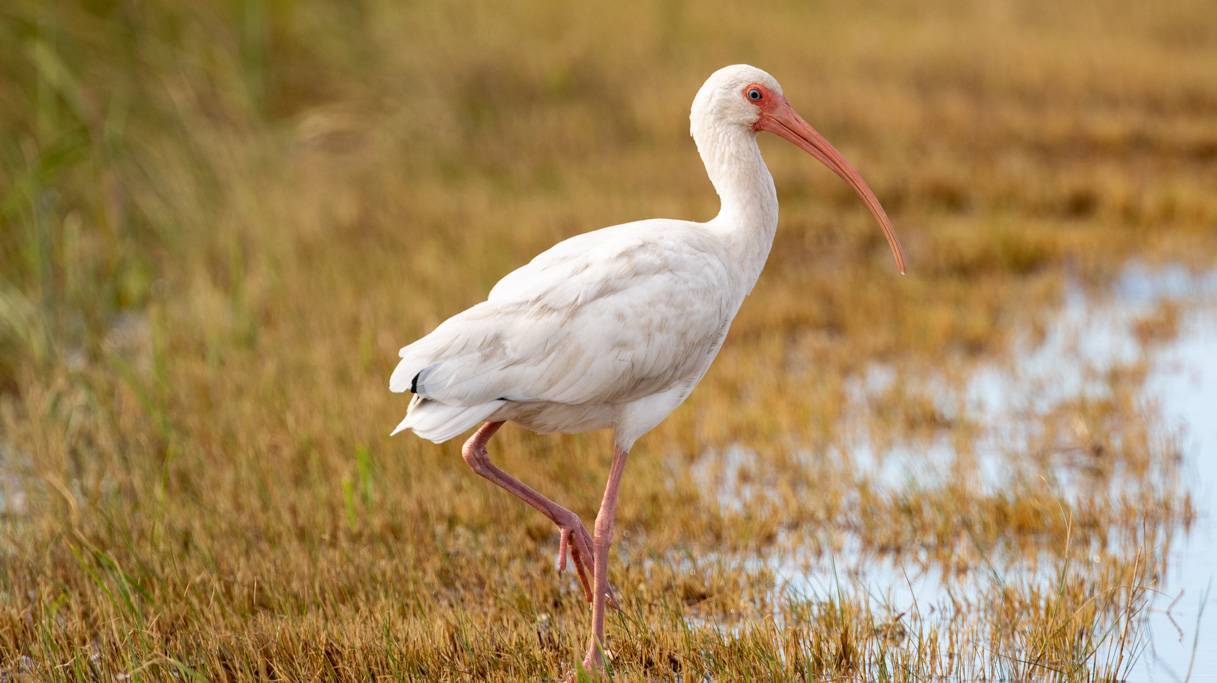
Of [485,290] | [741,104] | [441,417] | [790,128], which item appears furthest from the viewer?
[485,290]

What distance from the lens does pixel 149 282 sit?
27.2 feet

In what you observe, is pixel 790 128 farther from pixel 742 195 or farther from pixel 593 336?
pixel 593 336

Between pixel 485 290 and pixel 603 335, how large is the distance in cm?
391

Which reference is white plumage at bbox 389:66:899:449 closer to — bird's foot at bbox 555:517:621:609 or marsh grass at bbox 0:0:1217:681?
bird's foot at bbox 555:517:621:609

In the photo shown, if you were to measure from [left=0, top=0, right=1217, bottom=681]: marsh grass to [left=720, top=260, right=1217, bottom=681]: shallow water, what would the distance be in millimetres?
87

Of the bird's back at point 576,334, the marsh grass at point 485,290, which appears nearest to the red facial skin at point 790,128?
the bird's back at point 576,334

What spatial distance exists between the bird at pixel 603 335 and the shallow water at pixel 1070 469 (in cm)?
76

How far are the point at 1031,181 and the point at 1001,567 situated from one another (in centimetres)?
557

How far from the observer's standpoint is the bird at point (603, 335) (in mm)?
4383

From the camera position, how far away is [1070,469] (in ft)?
20.1

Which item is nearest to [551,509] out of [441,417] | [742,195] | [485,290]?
[441,417]

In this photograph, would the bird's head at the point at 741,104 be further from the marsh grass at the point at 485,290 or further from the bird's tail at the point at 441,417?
the marsh grass at the point at 485,290

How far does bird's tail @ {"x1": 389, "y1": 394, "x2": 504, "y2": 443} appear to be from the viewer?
14.1ft

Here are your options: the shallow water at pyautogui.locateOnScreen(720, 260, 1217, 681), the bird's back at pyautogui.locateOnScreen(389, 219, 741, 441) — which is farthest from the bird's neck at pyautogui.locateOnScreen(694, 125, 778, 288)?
the shallow water at pyautogui.locateOnScreen(720, 260, 1217, 681)
